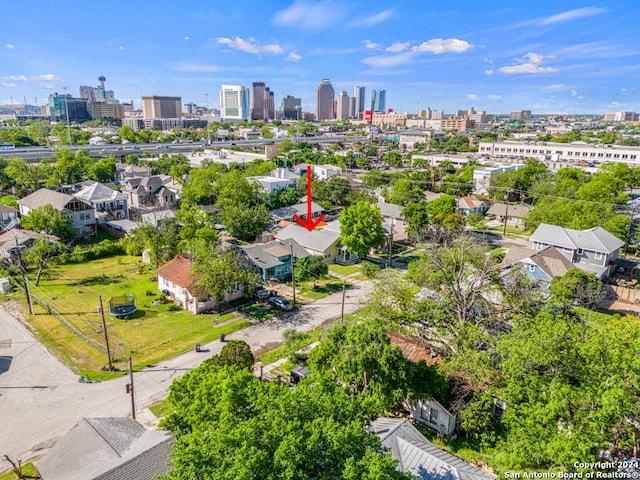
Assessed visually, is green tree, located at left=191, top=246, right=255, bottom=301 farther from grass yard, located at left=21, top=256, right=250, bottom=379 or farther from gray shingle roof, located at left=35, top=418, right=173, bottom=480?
gray shingle roof, located at left=35, top=418, right=173, bottom=480

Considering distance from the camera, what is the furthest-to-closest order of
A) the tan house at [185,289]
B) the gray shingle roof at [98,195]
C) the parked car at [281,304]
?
the gray shingle roof at [98,195] < the parked car at [281,304] < the tan house at [185,289]

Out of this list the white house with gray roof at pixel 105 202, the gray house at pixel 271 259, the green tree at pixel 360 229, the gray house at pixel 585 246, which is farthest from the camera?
the white house with gray roof at pixel 105 202

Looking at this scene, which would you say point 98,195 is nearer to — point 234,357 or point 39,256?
point 39,256

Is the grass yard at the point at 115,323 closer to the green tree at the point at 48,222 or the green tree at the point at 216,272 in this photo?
the green tree at the point at 216,272

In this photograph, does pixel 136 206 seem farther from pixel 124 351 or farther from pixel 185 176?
pixel 124 351

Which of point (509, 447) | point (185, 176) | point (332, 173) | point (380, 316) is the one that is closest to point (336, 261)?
point (380, 316)

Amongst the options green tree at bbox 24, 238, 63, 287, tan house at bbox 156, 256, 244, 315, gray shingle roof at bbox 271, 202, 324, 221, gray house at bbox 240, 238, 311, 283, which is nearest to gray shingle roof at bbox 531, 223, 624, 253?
gray house at bbox 240, 238, 311, 283

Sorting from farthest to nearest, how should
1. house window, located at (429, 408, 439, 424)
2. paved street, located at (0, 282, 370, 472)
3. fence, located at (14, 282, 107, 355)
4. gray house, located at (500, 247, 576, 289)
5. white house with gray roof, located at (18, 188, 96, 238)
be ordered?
white house with gray roof, located at (18, 188, 96, 238), gray house, located at (500, 247, 576, 289), fence, located at (14, 282, 107, 355), house window, located at (429, 408, 439, 424), paved street, located at (0, 282, 370, 472)

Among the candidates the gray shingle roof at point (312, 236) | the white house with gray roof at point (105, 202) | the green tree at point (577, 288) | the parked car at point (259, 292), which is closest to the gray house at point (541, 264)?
the green tree at point (577, 288)
